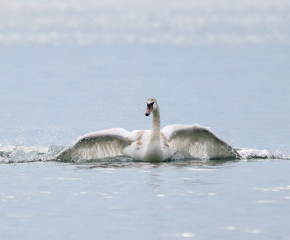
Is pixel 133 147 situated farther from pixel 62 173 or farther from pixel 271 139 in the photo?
pixel 271 139

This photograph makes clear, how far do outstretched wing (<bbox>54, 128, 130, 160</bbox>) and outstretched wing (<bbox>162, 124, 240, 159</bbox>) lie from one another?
1.42 m

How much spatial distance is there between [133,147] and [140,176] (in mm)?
3921

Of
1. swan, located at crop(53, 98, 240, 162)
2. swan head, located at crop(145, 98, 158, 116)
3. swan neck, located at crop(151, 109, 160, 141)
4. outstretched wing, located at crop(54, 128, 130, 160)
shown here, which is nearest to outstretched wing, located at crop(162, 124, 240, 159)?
swan, located at crop(53, 98, 240, 162)

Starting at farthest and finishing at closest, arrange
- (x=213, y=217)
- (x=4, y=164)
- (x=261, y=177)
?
(x=4, y=164) → (x=261, y=177) → (x=213, y=217)

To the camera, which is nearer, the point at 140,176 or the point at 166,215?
the point at 166,215

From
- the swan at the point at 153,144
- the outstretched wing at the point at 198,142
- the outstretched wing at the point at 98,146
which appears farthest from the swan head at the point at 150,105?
the outstretched wing at the point at 98,146

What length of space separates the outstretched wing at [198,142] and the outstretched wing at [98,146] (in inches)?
56.1

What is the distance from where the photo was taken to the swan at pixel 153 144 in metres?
20.5

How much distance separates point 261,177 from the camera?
16.8m

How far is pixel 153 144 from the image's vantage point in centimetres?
2028

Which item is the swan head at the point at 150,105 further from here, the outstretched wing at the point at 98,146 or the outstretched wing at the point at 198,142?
the outstretched wing at the point at 98,146

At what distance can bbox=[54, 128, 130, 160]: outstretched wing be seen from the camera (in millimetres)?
21109

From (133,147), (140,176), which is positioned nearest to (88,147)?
(133,147)

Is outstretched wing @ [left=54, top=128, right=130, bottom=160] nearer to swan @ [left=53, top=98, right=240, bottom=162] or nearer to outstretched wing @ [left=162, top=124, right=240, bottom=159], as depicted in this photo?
swan @ [left=53, top=98, right=240, bottom=162]
